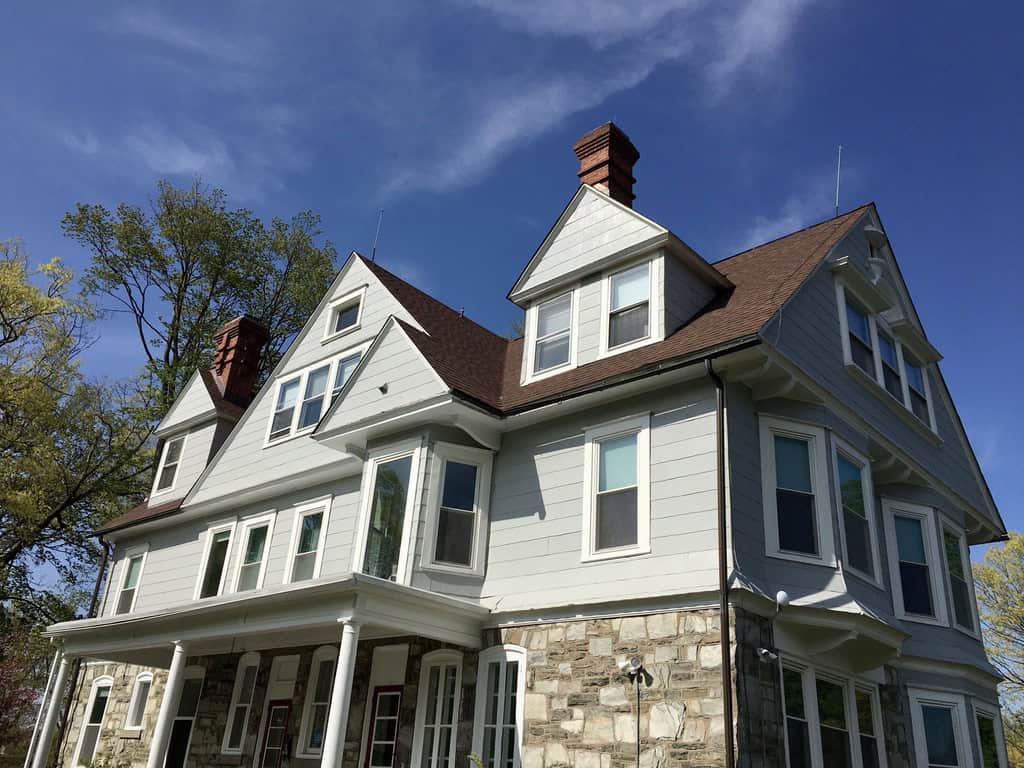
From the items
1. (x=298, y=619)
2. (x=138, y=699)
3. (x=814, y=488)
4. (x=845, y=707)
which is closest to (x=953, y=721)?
(x=845, y=707)

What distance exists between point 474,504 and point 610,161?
6790mm

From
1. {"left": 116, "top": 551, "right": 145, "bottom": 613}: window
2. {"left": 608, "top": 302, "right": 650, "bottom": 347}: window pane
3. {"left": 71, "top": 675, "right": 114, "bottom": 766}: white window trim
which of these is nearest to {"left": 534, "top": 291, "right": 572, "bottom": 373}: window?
{"left": 608, "top": 302, "right": 650, "bottom": 347}: window pane

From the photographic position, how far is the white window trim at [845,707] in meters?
9.27

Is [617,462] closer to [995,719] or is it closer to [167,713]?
[995,719]

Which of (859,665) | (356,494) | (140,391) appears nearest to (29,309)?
(140,391)

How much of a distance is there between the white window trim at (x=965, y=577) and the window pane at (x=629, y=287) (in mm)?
5873

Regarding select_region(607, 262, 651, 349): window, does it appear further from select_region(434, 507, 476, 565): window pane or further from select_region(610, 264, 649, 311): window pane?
select_region(434, 507, 476, 565): window pane

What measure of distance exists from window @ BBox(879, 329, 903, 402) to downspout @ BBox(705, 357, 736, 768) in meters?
4.57

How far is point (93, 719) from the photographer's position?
17828 millimetres

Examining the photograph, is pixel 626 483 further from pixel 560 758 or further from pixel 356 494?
pixel 356 494

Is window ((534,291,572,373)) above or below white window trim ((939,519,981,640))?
above

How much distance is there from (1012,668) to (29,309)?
30.5m

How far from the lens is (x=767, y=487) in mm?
10188

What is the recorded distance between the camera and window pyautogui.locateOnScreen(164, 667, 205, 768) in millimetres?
15344
